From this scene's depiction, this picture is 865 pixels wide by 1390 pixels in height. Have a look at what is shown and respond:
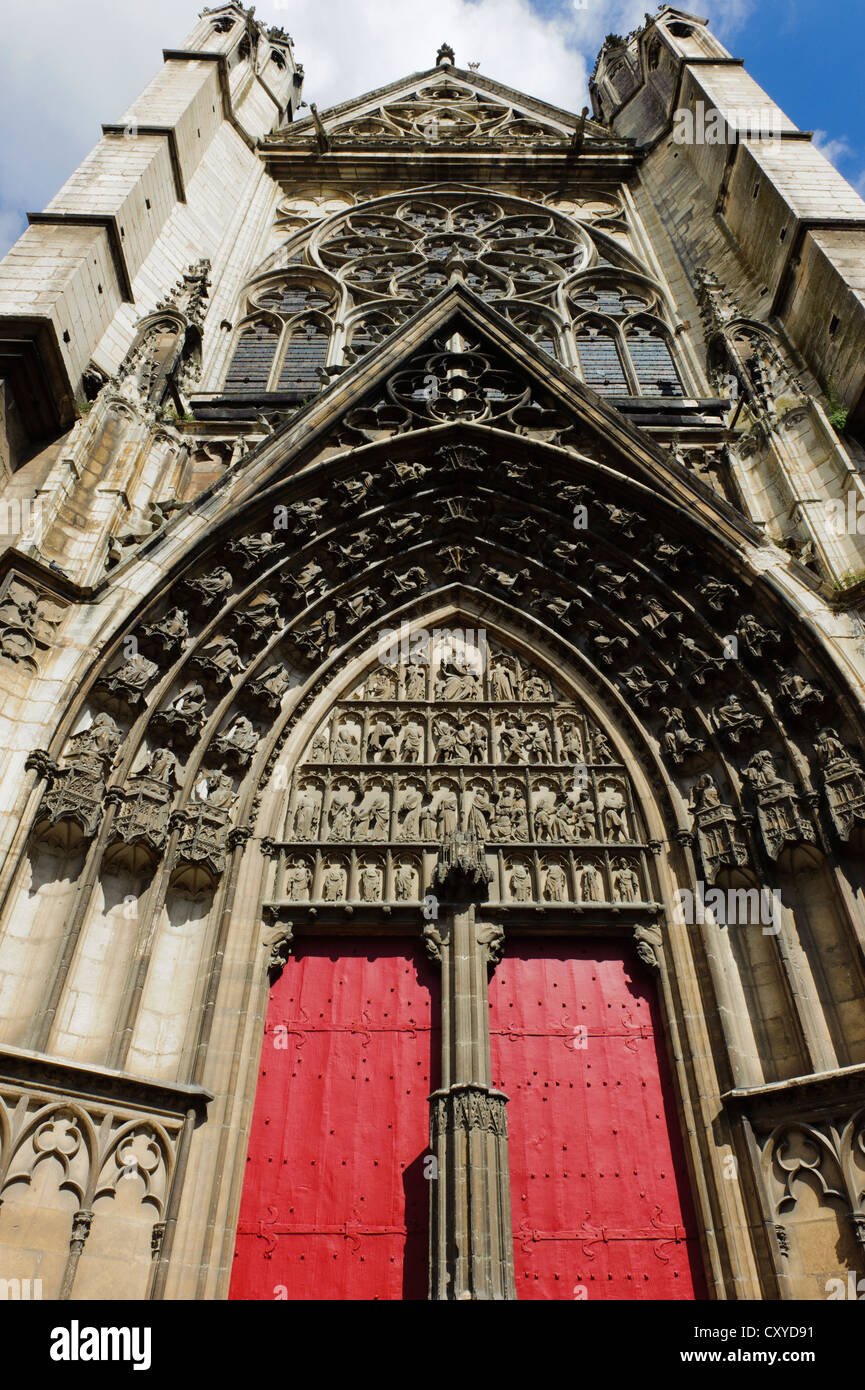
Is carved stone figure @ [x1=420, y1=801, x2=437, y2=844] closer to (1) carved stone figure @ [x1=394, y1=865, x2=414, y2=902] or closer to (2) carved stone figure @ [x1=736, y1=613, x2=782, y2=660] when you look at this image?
(1) carved stone figure @ [x1=394, y1=865, x2=414, y2=902]

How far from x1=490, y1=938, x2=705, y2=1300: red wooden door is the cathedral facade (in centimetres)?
3

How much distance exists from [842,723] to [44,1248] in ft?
21.3

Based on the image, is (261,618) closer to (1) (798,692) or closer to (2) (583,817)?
(2) (583,817)

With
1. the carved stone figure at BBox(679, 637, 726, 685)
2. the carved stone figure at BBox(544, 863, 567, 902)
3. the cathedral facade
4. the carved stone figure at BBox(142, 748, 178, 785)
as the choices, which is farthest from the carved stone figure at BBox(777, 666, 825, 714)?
the carved stone figure at BBox(142, 748, 178, 785)

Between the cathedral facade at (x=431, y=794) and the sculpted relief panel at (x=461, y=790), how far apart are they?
0.04 metres

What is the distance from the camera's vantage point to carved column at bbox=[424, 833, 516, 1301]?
18.0ft

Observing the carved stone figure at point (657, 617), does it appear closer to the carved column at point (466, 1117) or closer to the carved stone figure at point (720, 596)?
the carved stone figure at point (720, 596)

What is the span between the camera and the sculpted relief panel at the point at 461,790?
7605 millimetres

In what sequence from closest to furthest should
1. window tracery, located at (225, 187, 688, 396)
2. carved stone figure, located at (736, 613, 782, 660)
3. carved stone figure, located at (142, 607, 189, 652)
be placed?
carved stone figure, located at (142, 607, 189, 652) < carved stone figure, located at (736, 613, 782, 660) < window tracery, located at (225, 187, 688, 396)

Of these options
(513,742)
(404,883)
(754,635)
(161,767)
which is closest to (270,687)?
(161,767)

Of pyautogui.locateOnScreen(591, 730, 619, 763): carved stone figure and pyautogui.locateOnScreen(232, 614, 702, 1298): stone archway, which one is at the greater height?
pyautogui.locateOnScreen(591, 730, 619, 763): carved stone figure

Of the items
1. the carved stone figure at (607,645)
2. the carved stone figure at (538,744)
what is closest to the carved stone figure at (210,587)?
the carved stone figure at (538,744)

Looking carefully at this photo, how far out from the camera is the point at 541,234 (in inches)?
622
